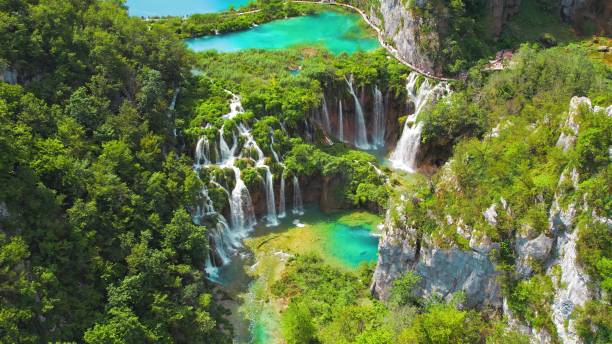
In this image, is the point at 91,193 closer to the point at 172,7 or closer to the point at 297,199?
the point at 297,199

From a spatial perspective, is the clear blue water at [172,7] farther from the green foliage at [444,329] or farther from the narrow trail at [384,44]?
the green foliage at [444,329]

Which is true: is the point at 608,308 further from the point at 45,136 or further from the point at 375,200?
the point at 45,136

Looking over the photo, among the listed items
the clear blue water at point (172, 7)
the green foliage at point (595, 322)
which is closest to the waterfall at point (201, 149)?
the green foliage at point (595, 322)

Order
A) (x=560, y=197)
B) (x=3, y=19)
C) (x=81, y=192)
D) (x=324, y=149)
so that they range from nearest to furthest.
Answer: (x=560, y=197) → (x=81, y=192) → (x=3, y=19) → (x=324, y=149)

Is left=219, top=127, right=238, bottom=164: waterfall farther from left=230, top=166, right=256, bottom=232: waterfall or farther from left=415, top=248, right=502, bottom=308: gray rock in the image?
left=415, top=248, right=502, bottom=308: gray rock

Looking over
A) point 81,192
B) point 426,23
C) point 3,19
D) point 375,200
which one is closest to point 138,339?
point 81,192

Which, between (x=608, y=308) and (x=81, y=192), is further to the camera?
(x=81, y=192)

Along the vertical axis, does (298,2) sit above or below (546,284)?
above
